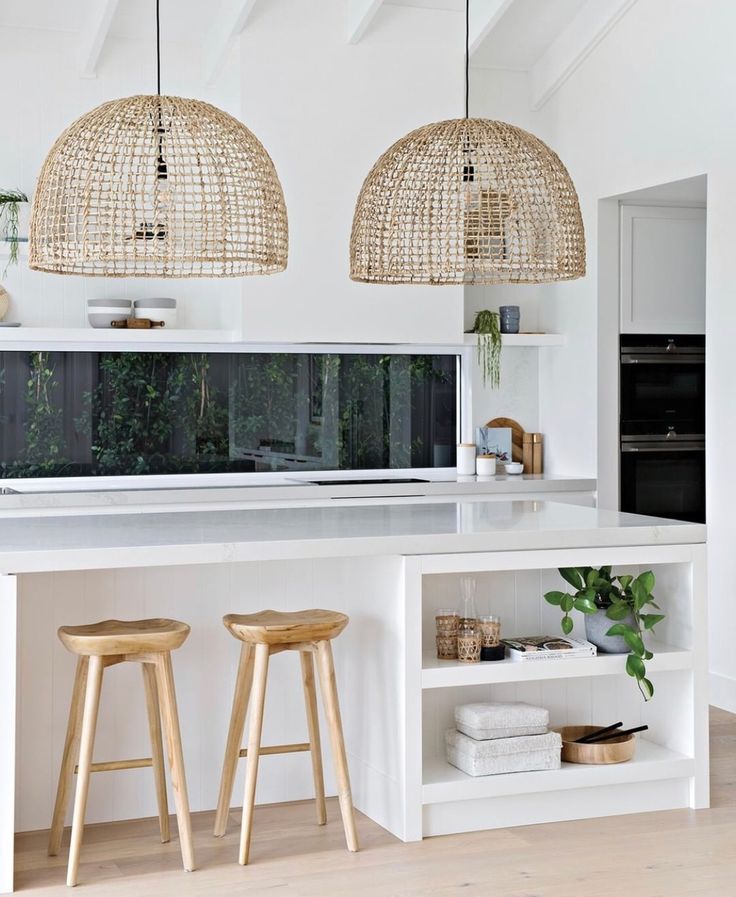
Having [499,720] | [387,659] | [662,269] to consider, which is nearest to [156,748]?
[387,659]

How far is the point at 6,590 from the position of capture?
122 inches

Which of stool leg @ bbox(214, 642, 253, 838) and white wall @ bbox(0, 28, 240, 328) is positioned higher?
white wall @ bbox(0, 28, 240, 328)

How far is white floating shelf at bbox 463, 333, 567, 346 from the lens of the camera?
6.23m

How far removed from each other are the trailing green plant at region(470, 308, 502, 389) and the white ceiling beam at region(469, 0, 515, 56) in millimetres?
1361

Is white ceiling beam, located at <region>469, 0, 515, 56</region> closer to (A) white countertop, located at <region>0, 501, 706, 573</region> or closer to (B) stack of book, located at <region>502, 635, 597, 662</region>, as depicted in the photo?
(A) white countertop, located at <region>0, 501, 706, 573</region>

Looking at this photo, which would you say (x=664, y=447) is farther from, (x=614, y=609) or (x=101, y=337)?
(x=101, y=337)

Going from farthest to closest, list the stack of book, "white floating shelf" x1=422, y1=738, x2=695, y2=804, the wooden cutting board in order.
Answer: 1. the wooden cutting board
2. the stack of book
3. "white floating shelf" x1=422, y1=738, x2=695, y2=804

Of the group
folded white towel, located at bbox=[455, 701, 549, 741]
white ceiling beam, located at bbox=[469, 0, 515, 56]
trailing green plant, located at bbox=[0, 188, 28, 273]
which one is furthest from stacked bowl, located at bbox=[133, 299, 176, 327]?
folded white towel, located at bbox=[455, 701, 549, 741]

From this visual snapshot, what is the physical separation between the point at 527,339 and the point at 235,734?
3.37m

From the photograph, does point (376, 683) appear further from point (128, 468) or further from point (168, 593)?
point (128, 468)

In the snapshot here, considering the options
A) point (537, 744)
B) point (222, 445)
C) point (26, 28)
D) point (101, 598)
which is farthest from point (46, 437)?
point (537, 744)

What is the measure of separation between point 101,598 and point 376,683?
2.85 feet

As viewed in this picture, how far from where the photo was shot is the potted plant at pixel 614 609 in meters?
3.58

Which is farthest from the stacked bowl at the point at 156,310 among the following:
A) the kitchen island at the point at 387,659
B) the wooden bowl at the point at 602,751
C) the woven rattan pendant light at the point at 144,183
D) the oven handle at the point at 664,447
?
the wooden bowl at the point at 602,751
